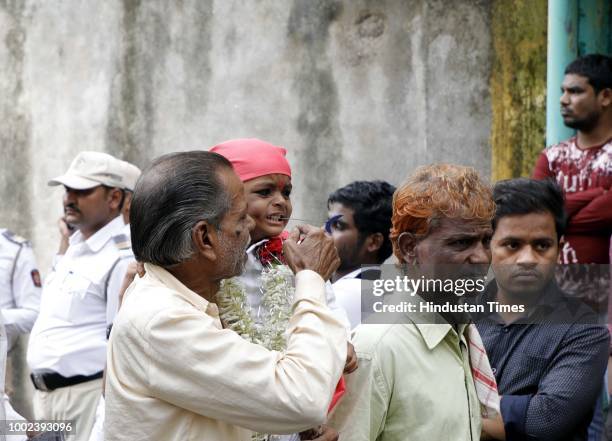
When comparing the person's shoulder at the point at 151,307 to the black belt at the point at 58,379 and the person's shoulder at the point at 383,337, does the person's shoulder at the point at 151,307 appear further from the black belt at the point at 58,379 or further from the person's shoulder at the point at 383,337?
the black belt at the point at 58,379

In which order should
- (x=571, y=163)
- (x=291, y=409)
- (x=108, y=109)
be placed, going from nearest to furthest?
(x=291, y=409), (x=571, y=163), (x=108, y=109)

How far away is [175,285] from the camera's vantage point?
2867 mm

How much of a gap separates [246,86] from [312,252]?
4.79 m

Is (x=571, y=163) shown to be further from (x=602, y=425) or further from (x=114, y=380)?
(x=114, y=380)

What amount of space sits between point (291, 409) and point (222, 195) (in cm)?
59

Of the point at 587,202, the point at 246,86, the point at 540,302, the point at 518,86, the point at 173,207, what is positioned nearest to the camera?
the point at 173,207

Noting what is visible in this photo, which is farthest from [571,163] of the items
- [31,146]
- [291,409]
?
[31,146]

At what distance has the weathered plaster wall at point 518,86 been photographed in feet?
22.4

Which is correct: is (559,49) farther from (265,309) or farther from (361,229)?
(265,309)

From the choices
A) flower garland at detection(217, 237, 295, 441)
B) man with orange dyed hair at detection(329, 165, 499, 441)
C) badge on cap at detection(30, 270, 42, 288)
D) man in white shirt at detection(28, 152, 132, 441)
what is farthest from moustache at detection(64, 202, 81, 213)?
man with orange dyed hair at detection(329, 165, 499, 441)

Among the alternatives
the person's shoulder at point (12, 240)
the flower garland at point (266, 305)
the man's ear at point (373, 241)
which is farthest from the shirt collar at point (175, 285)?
the person's shoulder at point (12, 240)

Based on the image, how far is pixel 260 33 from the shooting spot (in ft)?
25.3

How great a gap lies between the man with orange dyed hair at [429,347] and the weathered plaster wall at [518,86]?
3410 millimetres

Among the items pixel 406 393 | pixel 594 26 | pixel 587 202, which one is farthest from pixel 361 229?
pixel 406 393
